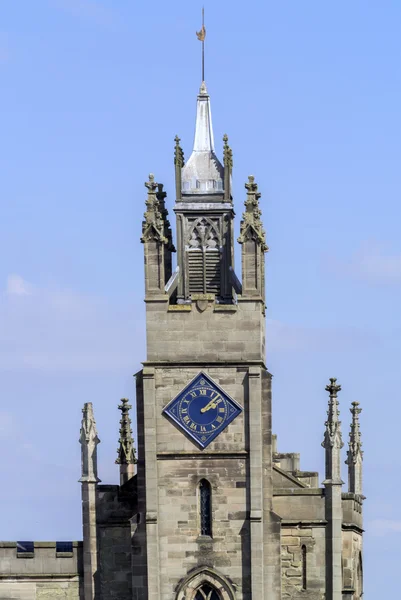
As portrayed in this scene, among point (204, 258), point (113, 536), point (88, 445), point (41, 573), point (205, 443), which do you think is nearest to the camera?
point (205, 443)

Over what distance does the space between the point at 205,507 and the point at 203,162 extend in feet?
43.4

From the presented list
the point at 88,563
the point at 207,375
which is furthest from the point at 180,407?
the point at 88,563

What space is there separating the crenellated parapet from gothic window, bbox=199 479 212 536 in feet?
23.7

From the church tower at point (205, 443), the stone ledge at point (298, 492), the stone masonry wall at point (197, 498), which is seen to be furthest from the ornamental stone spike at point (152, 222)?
the stone ledge at point (298, 492)

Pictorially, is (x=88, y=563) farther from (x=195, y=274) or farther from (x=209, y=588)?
(x=195, y=274)

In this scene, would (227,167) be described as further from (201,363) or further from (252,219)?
(201,363)

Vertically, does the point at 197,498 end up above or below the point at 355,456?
below

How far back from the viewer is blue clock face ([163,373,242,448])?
90375 millimetres

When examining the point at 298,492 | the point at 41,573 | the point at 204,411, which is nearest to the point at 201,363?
the point at 204,411

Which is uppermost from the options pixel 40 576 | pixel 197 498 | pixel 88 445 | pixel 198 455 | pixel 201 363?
pixel 201 363

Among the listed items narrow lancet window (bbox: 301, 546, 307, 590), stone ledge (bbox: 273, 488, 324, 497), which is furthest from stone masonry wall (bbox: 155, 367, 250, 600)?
narrow lancet window (bbox: 301, 546, 307, 590)

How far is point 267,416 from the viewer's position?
9075 cm

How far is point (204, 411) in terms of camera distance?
90.6 meters

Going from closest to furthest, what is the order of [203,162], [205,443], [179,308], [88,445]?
[205,443], [179,308], [88,445], [203,162]
